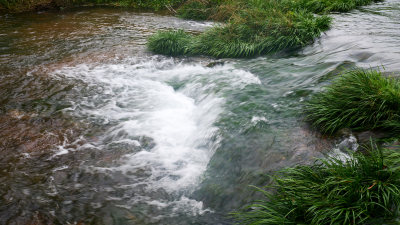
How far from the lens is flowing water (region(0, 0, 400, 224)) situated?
376 centimetres

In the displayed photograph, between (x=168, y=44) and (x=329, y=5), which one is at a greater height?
(x=329, y=5)

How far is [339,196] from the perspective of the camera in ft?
8.91

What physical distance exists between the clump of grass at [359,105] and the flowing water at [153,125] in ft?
1.06

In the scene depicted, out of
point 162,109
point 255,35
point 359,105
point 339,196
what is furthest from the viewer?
point 255,35

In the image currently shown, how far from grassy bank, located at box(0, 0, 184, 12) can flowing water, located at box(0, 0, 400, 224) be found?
6708mm

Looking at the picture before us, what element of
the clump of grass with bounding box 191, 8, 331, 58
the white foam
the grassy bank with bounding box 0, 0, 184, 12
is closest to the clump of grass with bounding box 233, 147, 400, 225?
the white foam

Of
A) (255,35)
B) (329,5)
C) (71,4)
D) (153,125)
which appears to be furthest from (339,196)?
(71,4)

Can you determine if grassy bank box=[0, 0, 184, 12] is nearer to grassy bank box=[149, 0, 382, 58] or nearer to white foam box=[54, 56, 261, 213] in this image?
grassy bank box=[149, 0, 382, 58]

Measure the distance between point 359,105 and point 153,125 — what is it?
12.1 feet

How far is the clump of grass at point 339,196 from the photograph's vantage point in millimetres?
2611

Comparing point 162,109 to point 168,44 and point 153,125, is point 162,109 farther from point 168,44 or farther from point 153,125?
point 168,44

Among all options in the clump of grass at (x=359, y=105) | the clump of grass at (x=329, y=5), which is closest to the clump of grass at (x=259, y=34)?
the clump of grass at (x=329, y=5)

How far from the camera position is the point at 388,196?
260 cm

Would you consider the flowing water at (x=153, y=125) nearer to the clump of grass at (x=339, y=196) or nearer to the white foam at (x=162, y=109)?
the white foam at (x=162, y=109)
